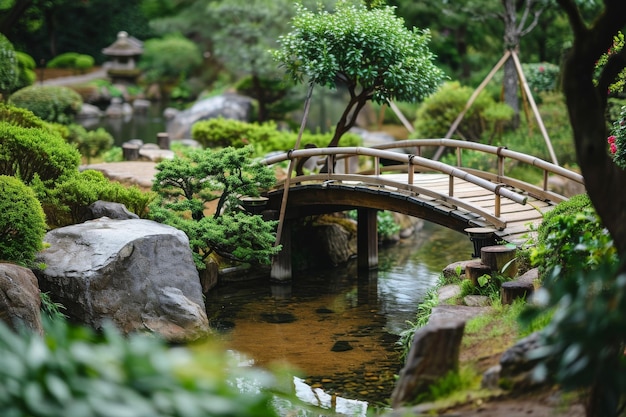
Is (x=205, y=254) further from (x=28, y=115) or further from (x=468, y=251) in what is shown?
(x=468, y=251)

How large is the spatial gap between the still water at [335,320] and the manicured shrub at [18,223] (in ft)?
9.46

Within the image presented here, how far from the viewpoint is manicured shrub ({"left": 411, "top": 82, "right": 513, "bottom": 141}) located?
22.9m

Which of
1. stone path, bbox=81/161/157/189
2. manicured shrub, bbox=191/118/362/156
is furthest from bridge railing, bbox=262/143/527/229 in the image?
manicured shrub, bbox=191/118/362/156

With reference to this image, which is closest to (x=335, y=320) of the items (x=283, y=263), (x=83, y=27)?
(x=283, y=263)

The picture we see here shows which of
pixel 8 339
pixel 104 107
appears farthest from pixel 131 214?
pixel 104 107

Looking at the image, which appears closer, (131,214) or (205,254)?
(131,214)

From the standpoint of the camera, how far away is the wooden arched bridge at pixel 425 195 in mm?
12498

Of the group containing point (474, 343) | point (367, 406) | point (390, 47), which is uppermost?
point (390, 47)

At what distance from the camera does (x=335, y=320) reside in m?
13.1

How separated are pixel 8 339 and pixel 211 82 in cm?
3567

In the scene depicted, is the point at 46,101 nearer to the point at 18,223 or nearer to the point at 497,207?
the point at 18,223

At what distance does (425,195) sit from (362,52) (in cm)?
292

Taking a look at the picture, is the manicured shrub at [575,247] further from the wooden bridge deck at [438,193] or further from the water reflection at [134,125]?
the water reflection at [134,125]

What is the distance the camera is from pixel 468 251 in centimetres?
1758
